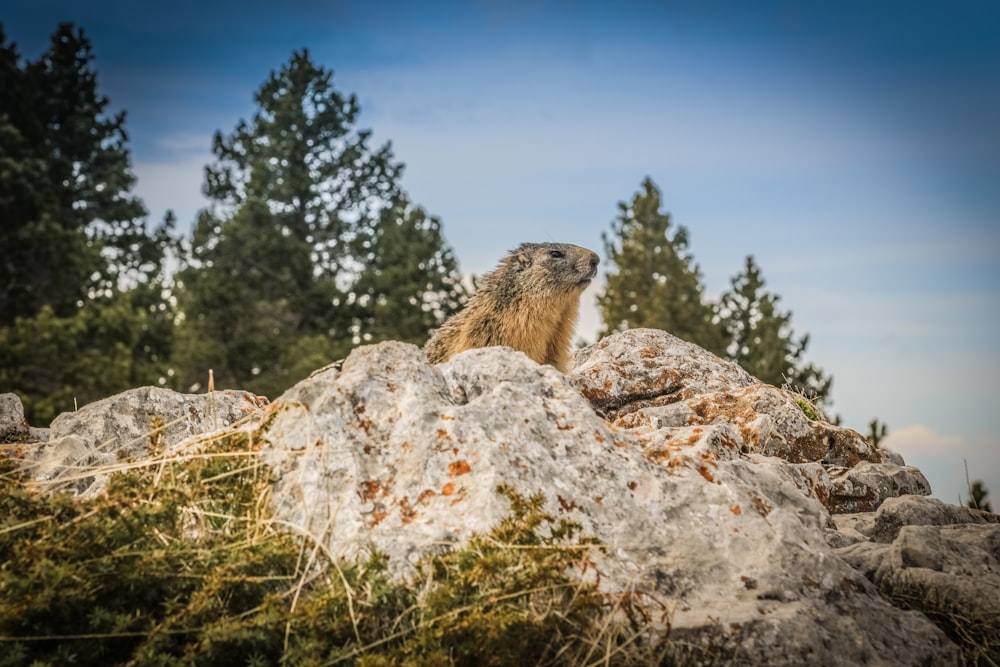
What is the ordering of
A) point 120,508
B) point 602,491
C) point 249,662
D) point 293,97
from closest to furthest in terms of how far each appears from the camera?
point 249,662 → point 120,508 → point 602,491 → point 293,97

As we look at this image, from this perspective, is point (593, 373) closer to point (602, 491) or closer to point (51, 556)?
point (602, 491)

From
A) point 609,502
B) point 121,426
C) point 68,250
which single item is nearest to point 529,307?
point 121,426

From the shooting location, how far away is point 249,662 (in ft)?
11.7

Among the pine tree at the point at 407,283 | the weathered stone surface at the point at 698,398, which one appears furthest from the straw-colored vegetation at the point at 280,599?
the pine tree at the point at 407,283

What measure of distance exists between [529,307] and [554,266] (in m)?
0.85

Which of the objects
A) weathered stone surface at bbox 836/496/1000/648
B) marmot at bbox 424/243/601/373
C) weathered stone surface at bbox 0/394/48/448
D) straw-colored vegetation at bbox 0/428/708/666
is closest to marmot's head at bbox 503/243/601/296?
marmot at bbox 424/243/601/373

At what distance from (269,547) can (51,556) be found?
3.10 ft

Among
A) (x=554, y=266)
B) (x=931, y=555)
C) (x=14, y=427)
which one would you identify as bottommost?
(x=931, y=555)

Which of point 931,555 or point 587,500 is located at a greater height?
point 587,500

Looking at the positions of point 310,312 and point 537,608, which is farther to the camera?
point 310,312

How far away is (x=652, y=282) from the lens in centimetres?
4075

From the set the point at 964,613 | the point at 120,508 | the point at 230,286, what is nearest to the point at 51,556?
the point at 120,508

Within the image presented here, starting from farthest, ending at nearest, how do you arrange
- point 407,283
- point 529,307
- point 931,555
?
point 407,283, point 529,307, point 931,555

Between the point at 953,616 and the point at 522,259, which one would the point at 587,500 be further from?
the point at 522,259
